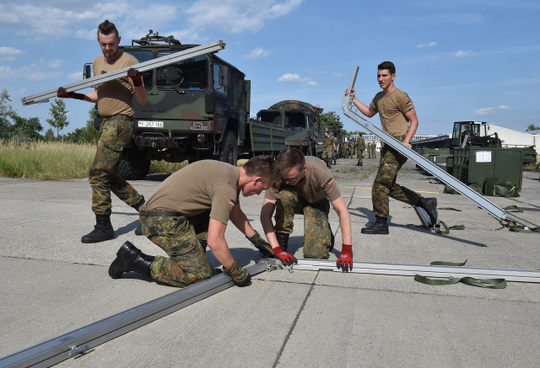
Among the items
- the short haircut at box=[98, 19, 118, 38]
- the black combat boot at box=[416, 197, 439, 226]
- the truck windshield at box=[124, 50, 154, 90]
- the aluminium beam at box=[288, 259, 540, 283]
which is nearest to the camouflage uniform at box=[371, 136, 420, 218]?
the black combat boot at box=[416, 197, 439, 226]

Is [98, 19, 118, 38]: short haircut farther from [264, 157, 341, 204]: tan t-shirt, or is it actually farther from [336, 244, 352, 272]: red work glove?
[336, 244, 352, 272]: red work glove

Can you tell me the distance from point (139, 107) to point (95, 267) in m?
5.73

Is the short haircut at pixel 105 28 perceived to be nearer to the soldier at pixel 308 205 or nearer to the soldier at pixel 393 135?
the soldier at pixel 308 205

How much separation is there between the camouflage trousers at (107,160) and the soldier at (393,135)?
2824 mm

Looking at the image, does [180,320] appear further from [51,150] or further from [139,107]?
[51,150]

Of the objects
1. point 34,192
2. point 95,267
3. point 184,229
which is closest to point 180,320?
point 184,229

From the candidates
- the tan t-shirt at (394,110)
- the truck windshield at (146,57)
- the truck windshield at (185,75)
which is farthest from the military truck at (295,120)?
the tan t-shirt at (394,110)

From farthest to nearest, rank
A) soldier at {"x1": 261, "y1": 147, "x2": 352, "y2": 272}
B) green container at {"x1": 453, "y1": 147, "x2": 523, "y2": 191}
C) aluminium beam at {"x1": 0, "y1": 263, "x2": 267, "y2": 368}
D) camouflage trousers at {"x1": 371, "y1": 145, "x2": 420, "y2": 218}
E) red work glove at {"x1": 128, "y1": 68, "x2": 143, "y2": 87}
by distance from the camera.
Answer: green container at {"x1": 453, "y1": 147, "x2": 523, "y2": 191}, camouflage trousers at {"x1": 371, "y1": 145, "x2": 420, "y2": 218}, red work glove at {"x1": 128, "y1": 68, "x2": 143, "y2": 87}, soldier at {"x1": 261, "y1": 147, "x2": 352, "y2": 272}, aluminium beam at {"x1": 0, "y1": 263, "x2": 267, "y2": 368}

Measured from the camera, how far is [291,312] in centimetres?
272

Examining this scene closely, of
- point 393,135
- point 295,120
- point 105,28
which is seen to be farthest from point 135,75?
point 295,120

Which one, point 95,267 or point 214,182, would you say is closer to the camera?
point 214,182

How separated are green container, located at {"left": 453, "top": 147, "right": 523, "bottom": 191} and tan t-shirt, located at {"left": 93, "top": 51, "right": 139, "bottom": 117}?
8106 mm

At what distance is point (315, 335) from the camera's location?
2.40m

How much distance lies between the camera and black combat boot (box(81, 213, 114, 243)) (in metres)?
4.38
